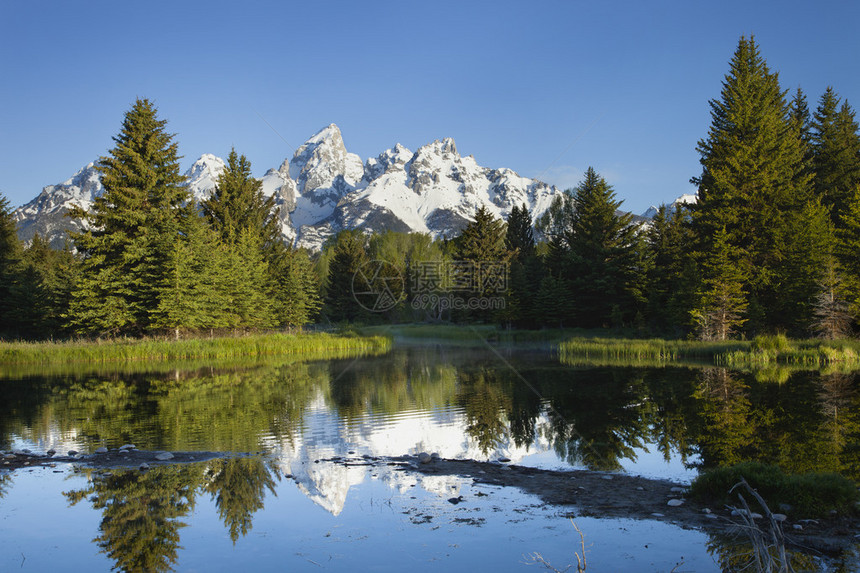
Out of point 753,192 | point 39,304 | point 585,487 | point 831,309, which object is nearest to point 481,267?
point 753,192

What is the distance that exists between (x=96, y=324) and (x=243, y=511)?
35939 mm

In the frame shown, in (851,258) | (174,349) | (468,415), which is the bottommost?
(468,415)

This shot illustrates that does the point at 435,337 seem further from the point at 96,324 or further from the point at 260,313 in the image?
the point at 96,324

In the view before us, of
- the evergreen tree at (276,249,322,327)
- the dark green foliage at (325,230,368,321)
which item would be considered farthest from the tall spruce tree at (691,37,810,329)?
the dark green foliage at (325,230,368,321)

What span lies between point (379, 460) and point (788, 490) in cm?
686

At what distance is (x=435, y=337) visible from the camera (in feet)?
191

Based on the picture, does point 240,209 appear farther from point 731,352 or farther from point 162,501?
point 162,501

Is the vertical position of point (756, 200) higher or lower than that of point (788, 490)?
higher

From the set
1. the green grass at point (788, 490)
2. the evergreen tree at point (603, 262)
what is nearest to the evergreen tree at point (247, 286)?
the evergreen tree at point (603, 262)

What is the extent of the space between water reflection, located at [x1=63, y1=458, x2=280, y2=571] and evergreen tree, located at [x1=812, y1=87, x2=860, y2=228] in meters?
47.4

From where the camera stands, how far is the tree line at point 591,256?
3484 centimetres

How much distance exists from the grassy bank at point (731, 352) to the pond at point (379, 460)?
4.22 m

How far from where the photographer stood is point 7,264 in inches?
1875

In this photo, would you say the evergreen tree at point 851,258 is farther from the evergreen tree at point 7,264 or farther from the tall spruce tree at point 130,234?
the evergreen tree at point 7,264
